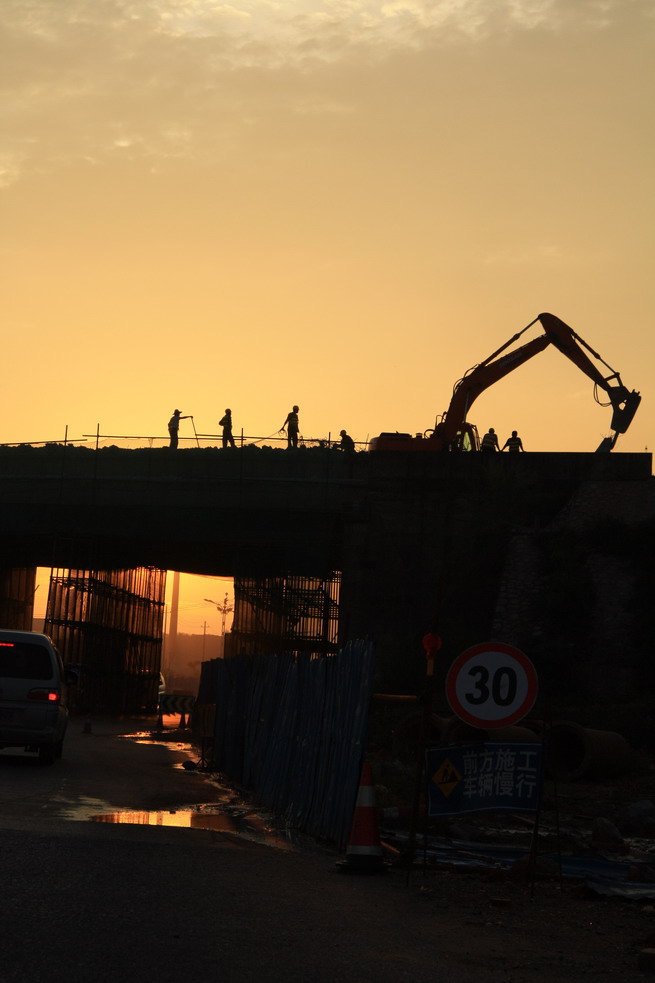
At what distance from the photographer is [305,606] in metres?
56.1

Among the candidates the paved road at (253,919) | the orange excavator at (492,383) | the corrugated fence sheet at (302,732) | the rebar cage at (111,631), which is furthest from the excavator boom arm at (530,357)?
the paved road at (253,919)

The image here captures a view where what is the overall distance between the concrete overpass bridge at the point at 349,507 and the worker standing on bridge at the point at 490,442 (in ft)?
5.56

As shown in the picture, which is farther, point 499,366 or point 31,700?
point 499,366

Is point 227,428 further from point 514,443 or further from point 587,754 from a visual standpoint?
point 587,754

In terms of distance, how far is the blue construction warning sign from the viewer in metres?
10.2

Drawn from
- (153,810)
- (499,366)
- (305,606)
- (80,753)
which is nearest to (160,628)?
(305,606)

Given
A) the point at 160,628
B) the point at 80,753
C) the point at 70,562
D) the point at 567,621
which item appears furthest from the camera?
the point at 160,628

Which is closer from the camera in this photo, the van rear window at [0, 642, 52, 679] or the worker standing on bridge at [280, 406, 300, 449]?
the van rear window at [0, 642, 52, 679]

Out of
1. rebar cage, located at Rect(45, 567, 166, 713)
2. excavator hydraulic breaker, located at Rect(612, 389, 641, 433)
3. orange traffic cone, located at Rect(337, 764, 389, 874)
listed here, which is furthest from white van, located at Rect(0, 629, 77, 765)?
excavator hydraulic breaker, located at Rect(612, 389, 641, 433)

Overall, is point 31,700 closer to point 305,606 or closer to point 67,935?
point 67,935

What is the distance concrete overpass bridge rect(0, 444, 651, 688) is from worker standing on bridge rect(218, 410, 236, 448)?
0.85 m

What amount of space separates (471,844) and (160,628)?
50.7 meters

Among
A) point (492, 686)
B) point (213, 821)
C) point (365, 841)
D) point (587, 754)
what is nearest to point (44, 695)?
point (213, 821)

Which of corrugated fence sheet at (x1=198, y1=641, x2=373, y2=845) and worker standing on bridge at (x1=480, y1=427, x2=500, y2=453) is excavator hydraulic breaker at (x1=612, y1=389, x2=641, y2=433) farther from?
corrugated fence sheet at (x1=198, y1=641, x2=373, y2=845)
